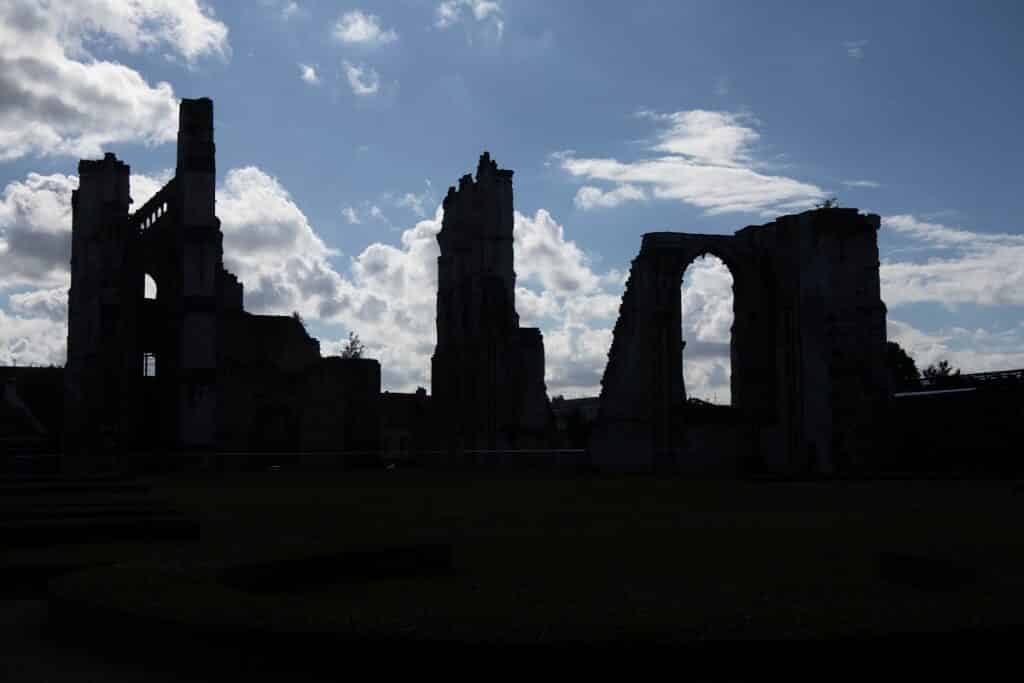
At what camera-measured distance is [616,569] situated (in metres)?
6.80

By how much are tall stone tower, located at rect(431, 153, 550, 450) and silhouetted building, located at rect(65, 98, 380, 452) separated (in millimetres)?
3384

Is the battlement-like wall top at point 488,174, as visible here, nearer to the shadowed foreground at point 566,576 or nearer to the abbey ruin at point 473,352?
the abbey ruin at point 473,352

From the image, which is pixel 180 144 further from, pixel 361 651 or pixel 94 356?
pixel 361 651

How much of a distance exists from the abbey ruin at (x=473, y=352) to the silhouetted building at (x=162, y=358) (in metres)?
0.06

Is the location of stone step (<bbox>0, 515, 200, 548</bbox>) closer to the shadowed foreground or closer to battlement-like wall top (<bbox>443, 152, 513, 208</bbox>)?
the shadowed foreground

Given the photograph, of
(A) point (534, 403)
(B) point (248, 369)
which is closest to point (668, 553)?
(A) point (534, 403)

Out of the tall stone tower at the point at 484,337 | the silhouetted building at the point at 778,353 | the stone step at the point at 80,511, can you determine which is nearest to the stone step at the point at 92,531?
the stone step at the point at 80,511

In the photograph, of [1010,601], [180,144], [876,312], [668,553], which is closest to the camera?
[1010,601]

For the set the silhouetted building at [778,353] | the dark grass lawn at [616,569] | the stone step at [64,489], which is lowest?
the stone step at [64,489]

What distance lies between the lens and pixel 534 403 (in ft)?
109

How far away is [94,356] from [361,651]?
1253 inches

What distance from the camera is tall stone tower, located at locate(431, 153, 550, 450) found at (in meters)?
33.8

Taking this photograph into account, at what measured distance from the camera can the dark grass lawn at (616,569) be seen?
4188 mm

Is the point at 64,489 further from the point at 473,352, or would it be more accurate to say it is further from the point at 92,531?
the point at 473,352
